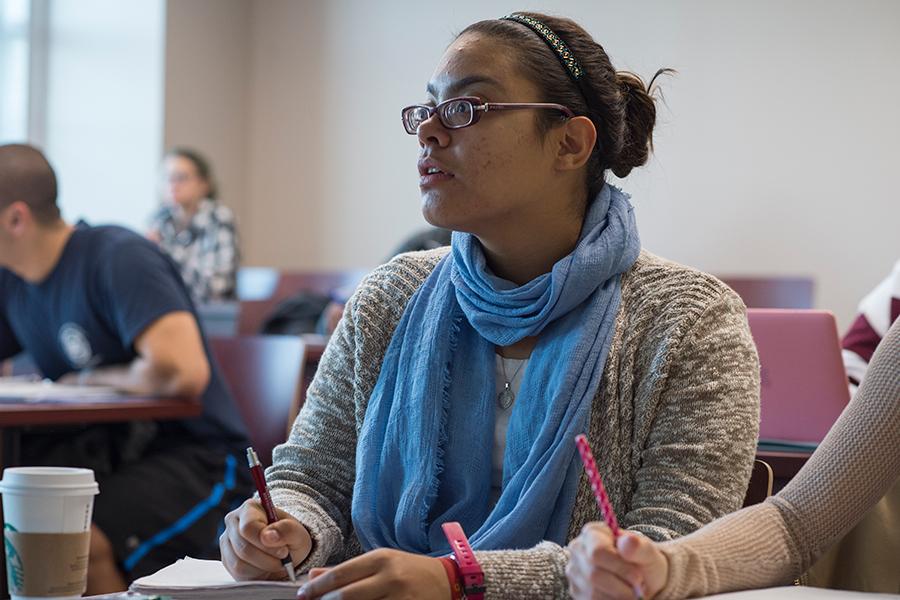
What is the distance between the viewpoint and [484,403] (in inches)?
59.0

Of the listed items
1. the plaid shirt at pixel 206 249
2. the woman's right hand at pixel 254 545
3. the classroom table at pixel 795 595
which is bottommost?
the plaid shirt at pixel 206 249

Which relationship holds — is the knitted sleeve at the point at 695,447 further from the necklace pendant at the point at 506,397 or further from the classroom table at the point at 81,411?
the classroom table at the point at 81,411

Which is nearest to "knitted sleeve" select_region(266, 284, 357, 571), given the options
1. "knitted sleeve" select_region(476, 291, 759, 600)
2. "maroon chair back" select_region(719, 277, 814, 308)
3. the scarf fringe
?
the scarf fringe

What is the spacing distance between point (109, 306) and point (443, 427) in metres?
1.56

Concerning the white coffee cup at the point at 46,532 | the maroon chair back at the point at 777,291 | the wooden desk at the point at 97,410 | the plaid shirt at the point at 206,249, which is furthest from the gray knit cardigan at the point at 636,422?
the plaid shirt at the point at 206,249

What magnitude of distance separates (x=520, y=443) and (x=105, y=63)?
6552mm

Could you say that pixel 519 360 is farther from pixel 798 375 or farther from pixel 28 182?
pixel 28 182

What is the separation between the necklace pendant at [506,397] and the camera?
151 cm

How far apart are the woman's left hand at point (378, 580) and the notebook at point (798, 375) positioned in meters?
0.93

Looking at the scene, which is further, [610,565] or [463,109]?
[463,109]

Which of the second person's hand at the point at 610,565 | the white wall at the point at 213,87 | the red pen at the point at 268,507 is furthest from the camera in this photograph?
the white wall at the point at 213,87

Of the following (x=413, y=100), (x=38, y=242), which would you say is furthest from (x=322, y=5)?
(x=38, y=242)

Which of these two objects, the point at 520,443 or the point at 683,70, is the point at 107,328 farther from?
the point at 683,70

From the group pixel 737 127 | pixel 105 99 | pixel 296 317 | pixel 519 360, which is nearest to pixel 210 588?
pixel 519 360
